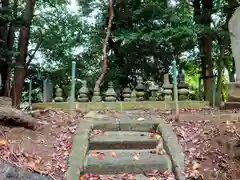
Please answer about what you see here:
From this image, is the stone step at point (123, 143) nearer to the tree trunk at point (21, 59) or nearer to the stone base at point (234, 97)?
the stone base at point (234, 97)

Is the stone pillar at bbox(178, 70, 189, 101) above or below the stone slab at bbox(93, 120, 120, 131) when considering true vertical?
above

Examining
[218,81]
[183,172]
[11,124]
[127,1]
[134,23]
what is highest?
[127,1]

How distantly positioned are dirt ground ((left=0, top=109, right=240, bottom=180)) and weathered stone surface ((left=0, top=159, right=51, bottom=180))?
4.6 inches

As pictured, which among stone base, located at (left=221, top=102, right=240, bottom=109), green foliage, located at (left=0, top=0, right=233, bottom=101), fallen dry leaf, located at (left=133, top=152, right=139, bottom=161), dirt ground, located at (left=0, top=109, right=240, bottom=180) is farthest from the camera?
green foliage, located at (left=0, top=0, right=233, bottom=101)

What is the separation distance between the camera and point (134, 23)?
30.3 feet

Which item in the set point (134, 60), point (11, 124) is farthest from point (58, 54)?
point (11, 124)

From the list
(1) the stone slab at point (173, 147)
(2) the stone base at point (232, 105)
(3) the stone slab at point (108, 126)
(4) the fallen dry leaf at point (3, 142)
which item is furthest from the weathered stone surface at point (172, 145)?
(2) the stone base at point (232, 105)

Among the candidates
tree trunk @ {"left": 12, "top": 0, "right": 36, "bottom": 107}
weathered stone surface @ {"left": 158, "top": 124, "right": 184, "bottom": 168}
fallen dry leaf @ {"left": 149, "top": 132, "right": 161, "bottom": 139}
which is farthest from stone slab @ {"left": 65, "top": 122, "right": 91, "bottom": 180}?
tree trunk @ {"left": 12, "top": 0, "right": 36, "bottom": 107}

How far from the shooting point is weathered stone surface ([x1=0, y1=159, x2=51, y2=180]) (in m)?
2.82

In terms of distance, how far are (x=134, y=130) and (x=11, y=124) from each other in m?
1.78

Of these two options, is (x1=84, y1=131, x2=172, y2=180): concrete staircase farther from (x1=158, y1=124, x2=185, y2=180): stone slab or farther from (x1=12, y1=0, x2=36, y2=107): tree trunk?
(x1=12, y1=0, x2=36, y2=107): tree trunk

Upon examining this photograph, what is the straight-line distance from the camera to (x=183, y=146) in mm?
3789

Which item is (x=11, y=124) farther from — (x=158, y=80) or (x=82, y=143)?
(x=158, y=80)

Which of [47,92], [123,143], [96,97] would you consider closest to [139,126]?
[123,143]
